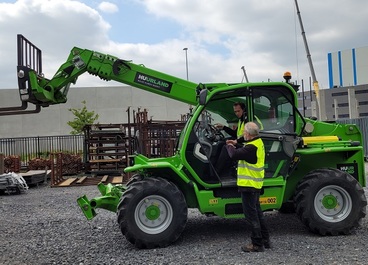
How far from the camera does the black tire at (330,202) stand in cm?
627

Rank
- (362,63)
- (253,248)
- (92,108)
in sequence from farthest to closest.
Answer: (362,63)
(92,108)
(253,248)

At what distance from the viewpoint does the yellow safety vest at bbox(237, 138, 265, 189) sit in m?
5.70

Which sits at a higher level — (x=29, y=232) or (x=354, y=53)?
(x=354, y=53)

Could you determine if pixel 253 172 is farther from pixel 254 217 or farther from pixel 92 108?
A: pixel 92 108

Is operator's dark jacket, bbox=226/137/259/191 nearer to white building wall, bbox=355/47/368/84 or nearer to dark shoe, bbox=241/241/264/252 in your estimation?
dark shoe, bbox=241/241/264/252

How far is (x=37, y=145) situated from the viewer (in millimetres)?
24781

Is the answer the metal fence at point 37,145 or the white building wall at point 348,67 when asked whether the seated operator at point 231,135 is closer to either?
the metal fence at point 37,145

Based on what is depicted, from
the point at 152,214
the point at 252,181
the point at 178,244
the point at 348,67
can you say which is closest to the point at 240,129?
the point at 252,181

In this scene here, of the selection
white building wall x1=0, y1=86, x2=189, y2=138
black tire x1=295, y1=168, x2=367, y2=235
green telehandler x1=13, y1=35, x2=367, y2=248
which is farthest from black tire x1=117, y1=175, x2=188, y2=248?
white building wall x1=0, y1=86, x2=189, y2=138

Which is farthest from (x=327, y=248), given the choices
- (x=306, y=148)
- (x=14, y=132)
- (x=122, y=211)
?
(x=14, y=132)

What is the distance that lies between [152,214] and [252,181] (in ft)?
5.11

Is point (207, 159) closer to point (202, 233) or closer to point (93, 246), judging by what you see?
point (202, 233)

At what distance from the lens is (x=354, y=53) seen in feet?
304

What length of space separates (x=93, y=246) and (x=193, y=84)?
329 centimetres
